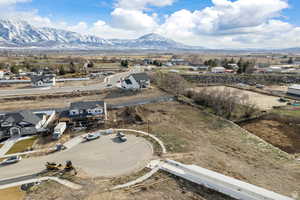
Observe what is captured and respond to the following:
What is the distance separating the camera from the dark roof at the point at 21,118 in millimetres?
26206

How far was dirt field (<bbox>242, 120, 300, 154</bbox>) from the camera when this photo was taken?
85.0 feet

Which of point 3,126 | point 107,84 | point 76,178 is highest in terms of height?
point 107,84

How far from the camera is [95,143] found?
2380 centimetres

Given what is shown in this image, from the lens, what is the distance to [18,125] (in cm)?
2608

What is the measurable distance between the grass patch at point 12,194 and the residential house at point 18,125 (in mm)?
12217

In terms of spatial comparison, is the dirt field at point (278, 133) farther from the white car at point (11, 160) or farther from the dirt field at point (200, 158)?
the white car at point (11, 160)

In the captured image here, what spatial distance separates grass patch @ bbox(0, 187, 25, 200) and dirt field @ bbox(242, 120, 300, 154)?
A: 108 ft

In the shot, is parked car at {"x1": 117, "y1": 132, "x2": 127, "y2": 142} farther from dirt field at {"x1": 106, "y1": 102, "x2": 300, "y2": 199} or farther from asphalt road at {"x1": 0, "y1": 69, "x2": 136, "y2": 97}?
asphalt road at {"x1": 0, "y1": 69, "x2": 136, "y2": 97}

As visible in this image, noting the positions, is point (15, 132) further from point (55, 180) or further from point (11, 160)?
point (55, 180)

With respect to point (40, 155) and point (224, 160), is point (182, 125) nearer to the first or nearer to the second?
point (224, 160)

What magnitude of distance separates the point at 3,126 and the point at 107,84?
106ft

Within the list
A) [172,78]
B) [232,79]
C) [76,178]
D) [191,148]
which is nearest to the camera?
[76,178]

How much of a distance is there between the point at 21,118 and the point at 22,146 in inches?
209

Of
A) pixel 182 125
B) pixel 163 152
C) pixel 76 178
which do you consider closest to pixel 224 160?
pixel 163 152
